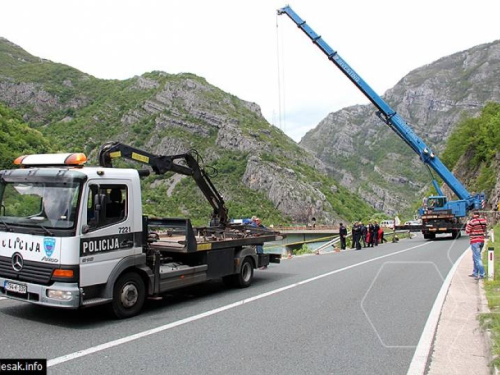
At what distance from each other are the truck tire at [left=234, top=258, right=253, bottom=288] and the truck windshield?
4.65 m

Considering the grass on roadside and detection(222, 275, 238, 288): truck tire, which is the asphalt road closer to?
detection(222, 275, 238, 288): truck tire

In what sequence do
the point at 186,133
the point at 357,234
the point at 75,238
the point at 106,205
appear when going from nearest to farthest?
the point at 75,238 → the point at 106,205 → the point at 357,234 → the point at 186,133

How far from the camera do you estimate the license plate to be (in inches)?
250

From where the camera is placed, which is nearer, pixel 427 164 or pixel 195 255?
pixel 195 255

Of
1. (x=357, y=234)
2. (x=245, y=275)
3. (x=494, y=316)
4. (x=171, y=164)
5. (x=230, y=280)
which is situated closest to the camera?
(x=494, y=316)

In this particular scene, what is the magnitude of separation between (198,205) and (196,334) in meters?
71.8

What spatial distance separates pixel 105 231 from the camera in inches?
265

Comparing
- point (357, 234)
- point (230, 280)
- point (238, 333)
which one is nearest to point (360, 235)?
point (357, 234)

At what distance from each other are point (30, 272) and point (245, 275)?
5.07 m

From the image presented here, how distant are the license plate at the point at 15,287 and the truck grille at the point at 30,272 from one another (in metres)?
0.10

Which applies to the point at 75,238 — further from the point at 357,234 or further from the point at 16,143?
the point at 16,143

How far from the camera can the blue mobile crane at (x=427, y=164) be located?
2923cm

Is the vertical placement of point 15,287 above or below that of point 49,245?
below

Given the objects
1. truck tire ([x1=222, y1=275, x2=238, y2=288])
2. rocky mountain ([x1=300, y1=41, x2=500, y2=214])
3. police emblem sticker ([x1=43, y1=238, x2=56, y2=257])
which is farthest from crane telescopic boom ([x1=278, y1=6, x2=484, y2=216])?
rocky mountain ([x1=300, y1=41, x2=500, y2=214])
